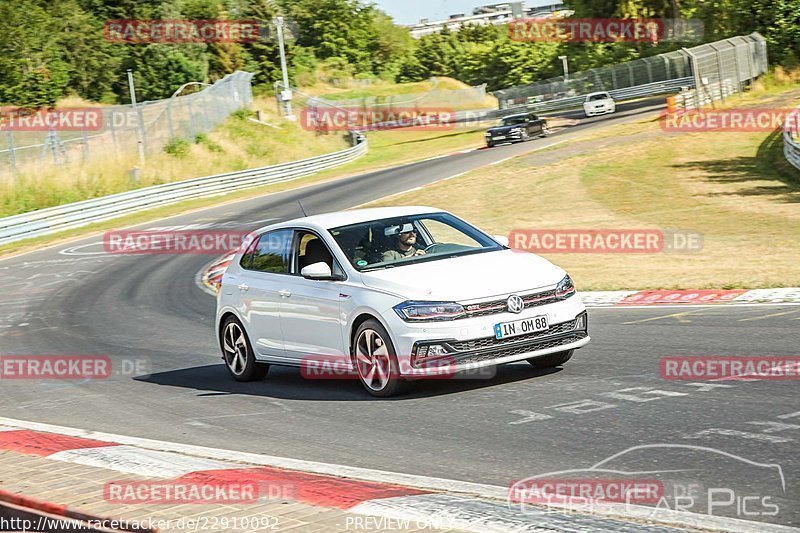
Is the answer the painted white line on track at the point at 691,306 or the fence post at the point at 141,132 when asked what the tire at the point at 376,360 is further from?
the fence post at the point at 141,132

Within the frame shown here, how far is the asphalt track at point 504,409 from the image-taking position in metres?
6.57

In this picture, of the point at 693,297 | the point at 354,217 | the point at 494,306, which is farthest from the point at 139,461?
the point at 693,297

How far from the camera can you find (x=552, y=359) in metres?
10.0

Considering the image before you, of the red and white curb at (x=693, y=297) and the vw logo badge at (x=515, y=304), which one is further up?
the vw logo badge at (x=515, y=304)

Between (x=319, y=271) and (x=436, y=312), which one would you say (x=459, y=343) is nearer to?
(x=436, y=312)

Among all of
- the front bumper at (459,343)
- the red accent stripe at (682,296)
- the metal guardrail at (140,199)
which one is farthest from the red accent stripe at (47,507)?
the metal guardrail at (140,199)

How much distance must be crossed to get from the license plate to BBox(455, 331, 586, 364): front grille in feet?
0.37

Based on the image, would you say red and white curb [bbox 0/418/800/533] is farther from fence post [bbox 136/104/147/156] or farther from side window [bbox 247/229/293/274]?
fence post [bbox 136/104/147/156]

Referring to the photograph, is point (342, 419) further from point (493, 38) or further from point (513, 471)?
point (493, 38)

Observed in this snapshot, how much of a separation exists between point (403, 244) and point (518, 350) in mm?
1692

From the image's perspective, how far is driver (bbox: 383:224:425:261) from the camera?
398 inches

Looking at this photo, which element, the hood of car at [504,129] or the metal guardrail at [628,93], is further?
the metal guardrail at [628,93]

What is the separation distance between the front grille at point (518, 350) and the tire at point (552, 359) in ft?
1.48

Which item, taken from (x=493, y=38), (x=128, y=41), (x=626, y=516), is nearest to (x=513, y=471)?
(x=626, y=516)
